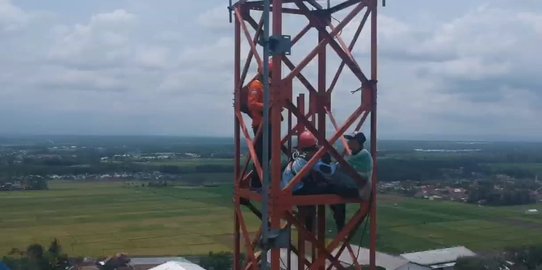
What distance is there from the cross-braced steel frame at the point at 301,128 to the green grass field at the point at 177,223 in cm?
3584

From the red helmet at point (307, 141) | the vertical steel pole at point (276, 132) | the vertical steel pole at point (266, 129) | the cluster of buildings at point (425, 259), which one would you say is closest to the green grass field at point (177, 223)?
the cluster of buildings at point (425, 259)

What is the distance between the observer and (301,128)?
21.2ft

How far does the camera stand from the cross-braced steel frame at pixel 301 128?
17.0 ft

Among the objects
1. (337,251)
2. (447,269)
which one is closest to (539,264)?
(447,269)

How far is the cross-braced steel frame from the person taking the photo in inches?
204

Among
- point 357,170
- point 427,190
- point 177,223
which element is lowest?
point 177,223

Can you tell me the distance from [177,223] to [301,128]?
1943 inches

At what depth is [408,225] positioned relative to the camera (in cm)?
5397

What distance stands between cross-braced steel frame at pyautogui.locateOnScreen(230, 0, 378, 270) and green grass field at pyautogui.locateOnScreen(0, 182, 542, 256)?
35841 millimetres

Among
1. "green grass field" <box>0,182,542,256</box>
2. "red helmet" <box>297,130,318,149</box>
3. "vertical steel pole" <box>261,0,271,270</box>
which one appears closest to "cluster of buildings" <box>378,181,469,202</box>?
"green grass field" <box>0,182,542,256</box>

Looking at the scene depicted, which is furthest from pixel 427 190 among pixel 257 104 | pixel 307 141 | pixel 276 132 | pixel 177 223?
pixel 276 132

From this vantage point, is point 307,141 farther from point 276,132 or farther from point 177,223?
point 177,223

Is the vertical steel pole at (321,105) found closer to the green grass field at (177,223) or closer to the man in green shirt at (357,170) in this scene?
the man in green shirt at (357,170)

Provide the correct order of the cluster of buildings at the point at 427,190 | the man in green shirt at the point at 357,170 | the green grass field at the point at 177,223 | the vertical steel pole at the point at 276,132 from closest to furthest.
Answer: the vertical steel pole at the point at 276,132
the man in green shirt at the point at 357,170
the green grass field at the point at 177,223
the cluster of buildings at the point at 427,190
